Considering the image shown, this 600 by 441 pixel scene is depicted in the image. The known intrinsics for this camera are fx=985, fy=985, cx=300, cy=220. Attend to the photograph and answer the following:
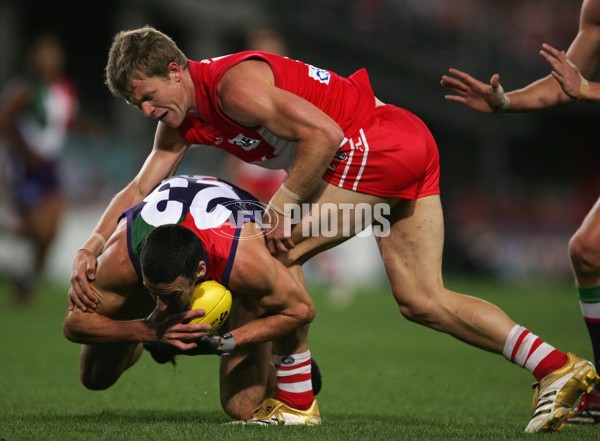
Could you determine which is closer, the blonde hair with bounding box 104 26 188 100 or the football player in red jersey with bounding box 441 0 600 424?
the blonde hair with bounding box 104 26 188 100

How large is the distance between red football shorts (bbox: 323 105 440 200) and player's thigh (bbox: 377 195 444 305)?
12 cm

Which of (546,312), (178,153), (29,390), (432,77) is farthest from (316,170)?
(432,77)

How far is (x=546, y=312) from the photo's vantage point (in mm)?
13133

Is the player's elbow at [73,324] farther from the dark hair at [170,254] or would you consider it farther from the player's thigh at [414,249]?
the player's thigh at [414,249]

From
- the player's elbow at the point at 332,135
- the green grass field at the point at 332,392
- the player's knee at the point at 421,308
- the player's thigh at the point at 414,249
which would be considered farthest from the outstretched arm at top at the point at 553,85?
the green grass field at the point at 332,392

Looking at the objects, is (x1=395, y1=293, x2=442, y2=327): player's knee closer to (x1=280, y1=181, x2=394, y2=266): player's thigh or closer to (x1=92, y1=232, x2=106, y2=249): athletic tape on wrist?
(x1=280, y1=181, x2=394, y2=266): player's thigh

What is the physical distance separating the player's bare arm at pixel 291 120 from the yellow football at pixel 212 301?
594 millimetres

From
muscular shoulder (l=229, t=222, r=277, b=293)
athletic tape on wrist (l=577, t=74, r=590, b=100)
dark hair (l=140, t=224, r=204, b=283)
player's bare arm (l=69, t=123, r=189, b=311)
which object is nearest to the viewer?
dark hair (l=140, t=224, r=204, b=283)

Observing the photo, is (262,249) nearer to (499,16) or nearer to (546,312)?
(546,312)

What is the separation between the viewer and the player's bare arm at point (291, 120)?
4938 millimetres

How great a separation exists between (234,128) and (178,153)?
80cm

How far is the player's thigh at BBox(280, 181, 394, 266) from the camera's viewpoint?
17.6 feet

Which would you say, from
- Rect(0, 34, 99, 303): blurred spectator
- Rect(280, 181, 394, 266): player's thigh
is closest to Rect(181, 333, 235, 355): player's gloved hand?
Rect(280, 181, 394, 266): player's thigh

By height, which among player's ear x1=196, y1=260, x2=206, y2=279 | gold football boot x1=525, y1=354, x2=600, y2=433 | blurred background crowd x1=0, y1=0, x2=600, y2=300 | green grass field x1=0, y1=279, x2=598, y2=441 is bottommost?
blurred background crowd x1=0, y1=0, x2=600, y2=300
